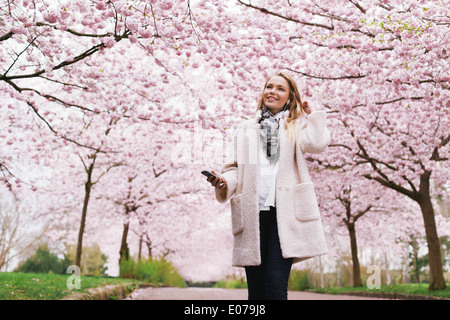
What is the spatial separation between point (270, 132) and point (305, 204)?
0.52 m

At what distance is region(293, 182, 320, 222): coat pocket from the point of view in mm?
2529

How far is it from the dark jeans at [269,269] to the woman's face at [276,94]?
737mm

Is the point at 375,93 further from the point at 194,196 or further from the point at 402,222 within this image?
the point at 402,222

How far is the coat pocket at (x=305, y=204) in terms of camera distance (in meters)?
2.53

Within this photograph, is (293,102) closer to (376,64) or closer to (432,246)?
(376,64)

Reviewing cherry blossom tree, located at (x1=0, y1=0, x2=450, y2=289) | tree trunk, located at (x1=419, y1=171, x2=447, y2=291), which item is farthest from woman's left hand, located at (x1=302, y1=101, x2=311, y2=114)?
tree trunk, located at (x1=419, y1=171, x2=447, y2=291)

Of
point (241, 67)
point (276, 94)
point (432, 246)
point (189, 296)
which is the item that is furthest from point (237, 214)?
point (432, 246)

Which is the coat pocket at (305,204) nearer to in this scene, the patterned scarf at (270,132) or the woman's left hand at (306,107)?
the patterned scarf at (270,132)

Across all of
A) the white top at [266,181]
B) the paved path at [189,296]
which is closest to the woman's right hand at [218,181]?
the white top at [266,181]

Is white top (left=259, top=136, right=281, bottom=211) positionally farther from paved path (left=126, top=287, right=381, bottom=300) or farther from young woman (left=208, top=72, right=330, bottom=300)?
paved path (left=126, top=287, right=381, bottom=300)

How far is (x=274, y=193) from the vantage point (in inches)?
102
